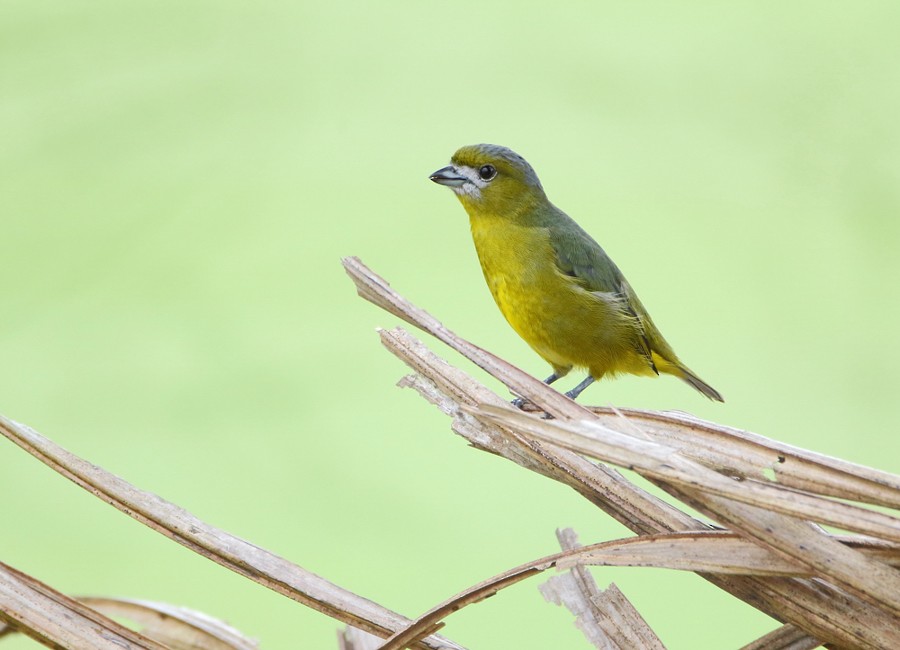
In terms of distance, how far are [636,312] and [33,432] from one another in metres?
1.33

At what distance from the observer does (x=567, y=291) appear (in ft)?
6.10

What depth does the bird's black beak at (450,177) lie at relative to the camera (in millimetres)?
1931

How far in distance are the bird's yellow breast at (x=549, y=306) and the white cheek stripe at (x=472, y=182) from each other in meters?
0.06

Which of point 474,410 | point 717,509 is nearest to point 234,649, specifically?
point 474,410

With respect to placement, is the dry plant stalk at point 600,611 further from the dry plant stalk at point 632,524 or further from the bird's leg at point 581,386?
the bird's leg at point 581,386

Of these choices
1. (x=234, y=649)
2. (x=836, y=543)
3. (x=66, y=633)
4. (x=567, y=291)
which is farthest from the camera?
Result: (x=567, y=291)

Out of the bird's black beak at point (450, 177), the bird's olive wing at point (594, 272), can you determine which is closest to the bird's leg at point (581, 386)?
the bird's olive wing at point (594, 272)

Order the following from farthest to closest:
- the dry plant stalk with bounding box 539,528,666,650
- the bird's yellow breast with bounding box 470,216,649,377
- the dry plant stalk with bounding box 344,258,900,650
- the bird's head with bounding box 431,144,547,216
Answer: the bird's head with bounding box 431,144,547,216
the bird's yellow breast with bounding box 470,216,649,377
the dry plant stalk with bounding box 539,528,666,650
the dry plant stalk with bounding box 344,258,900,650

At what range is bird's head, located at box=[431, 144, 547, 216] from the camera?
1.96 m

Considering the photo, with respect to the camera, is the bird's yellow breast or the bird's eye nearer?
the bird's yellow breast

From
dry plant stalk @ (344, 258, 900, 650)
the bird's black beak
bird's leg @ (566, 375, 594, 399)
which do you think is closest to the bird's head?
the bird's black beak

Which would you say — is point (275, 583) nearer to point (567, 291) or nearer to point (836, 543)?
point (836, 543)

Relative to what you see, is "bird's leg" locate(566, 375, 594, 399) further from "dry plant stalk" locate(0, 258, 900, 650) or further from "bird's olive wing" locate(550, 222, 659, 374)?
"dry plant stalk" locate(0, 258, 900, 650)

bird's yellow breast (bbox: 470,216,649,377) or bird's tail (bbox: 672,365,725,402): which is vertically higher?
bird's yellow breast (bbox: 470,216,649,377)
